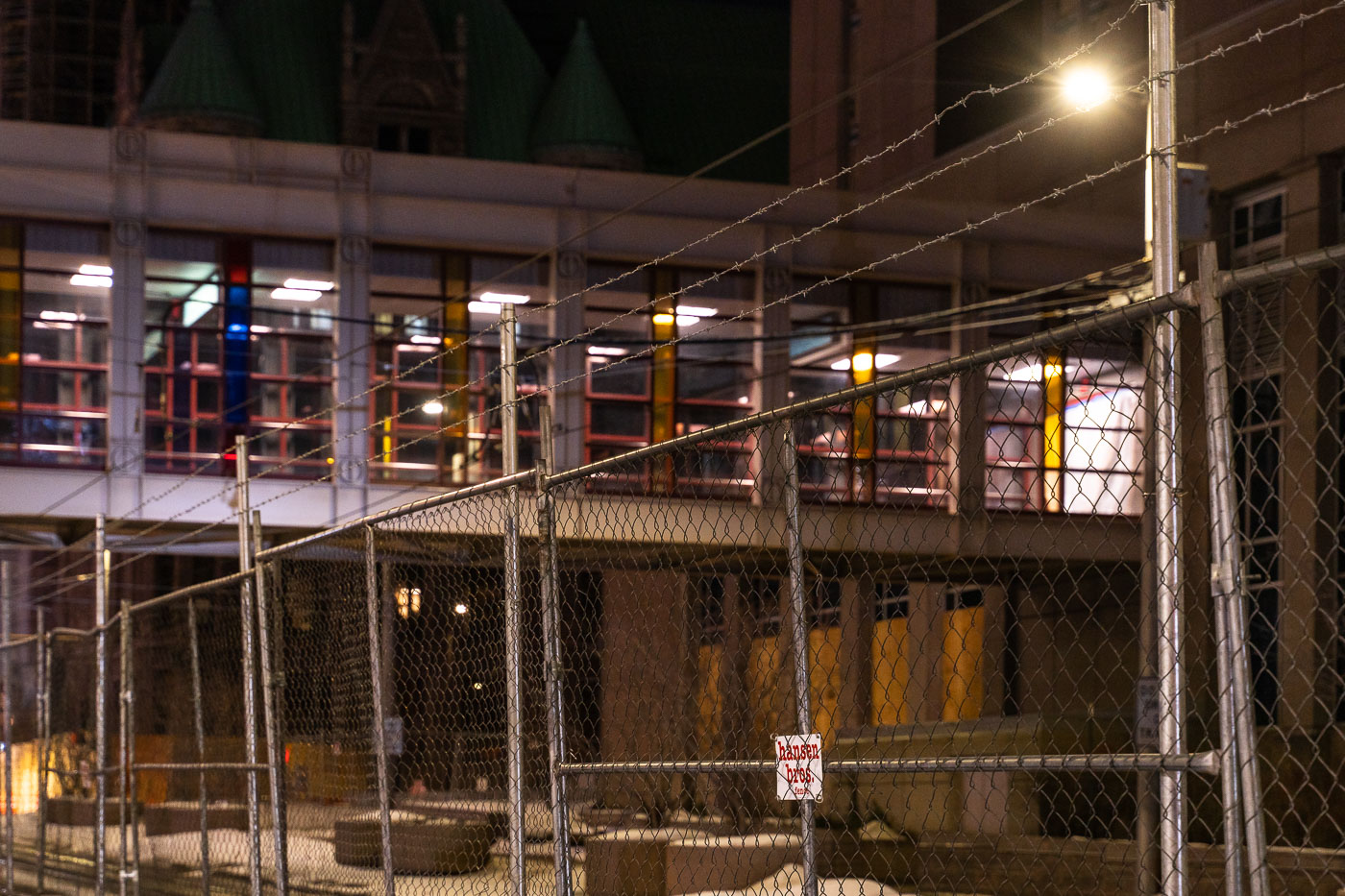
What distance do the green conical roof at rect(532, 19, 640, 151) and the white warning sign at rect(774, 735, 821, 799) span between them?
4262 centimetres

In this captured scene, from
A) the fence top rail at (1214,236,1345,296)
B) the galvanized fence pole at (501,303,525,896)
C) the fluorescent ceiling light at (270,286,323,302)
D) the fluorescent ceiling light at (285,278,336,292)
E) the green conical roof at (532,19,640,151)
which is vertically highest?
the green conical roof at (532,19,640,151)

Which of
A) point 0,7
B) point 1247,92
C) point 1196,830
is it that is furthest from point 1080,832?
point 0,7

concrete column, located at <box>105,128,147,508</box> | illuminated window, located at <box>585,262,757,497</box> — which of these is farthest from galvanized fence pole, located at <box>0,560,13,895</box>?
illuminated window, located at <box>585,262,757,497</box>

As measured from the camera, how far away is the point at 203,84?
43156 millimetres

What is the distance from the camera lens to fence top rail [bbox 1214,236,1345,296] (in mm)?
3615

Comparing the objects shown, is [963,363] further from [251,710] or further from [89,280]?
[89,280]

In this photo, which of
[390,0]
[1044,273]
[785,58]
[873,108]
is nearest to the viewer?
[1044,273]

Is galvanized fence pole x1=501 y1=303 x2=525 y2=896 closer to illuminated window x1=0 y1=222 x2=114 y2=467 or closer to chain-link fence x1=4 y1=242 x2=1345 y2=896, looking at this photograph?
chain-link fence x1=4 y1=242 x2=1345 y2=896

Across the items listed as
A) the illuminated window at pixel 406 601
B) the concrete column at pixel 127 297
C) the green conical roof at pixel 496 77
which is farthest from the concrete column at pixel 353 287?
the illuminated window at pixel 406 601

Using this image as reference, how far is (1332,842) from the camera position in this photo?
23938 mm

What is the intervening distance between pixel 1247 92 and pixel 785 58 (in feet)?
94.4

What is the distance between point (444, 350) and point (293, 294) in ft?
9.99

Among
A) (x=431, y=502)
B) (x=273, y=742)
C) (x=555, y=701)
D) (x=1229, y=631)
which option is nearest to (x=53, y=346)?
(x=273, y=742)

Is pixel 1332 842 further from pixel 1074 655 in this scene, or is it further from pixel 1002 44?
pixel 1002 44
